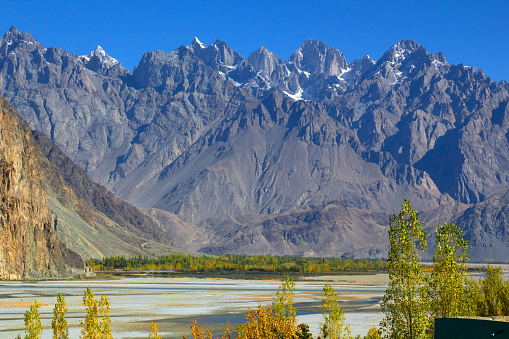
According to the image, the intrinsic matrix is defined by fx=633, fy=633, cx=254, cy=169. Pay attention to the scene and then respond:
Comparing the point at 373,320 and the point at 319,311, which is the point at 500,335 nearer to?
the point at 373,320

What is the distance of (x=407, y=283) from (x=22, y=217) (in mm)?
117694

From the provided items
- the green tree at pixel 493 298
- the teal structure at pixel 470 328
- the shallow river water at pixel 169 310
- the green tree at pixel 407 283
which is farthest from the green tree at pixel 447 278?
the shallow river water at pixel 169 310

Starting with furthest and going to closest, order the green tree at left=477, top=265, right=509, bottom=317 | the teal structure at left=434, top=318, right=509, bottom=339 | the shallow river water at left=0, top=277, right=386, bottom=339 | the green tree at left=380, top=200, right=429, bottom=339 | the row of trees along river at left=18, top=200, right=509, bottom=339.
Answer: the shallow river water at left=0, top=277, right=386, bottom=339 < the green tree at left=477, top=265, right=509, bottom=317 < the green tree at left=380, top=200, right=429, bottom=339 < the row of trees along river at left=18, top=200, right=509, bottom=339 < the teal structure at left=434, top=318, right=509, bottom=339

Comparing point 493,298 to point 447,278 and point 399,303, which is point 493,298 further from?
point 399,303

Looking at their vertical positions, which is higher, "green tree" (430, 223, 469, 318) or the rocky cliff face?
the rocky cliff face

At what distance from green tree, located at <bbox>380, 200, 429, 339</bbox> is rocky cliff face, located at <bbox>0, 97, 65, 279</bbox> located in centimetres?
10764

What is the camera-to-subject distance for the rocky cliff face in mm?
121375

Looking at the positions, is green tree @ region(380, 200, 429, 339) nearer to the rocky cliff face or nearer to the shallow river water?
the shallow river water

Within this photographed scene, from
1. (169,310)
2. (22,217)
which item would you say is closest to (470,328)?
(169,310)

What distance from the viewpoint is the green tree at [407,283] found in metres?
21.3

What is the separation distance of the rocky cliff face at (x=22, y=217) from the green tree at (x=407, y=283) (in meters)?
108

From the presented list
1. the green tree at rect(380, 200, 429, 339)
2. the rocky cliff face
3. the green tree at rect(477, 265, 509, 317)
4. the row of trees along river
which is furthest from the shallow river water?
the green tree at rect(380, 200, 429, 339)

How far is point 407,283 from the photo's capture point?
70.9 feet

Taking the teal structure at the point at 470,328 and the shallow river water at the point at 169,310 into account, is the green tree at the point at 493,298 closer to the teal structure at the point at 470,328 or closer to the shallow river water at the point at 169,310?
the shallow river water at the point at 169,310
